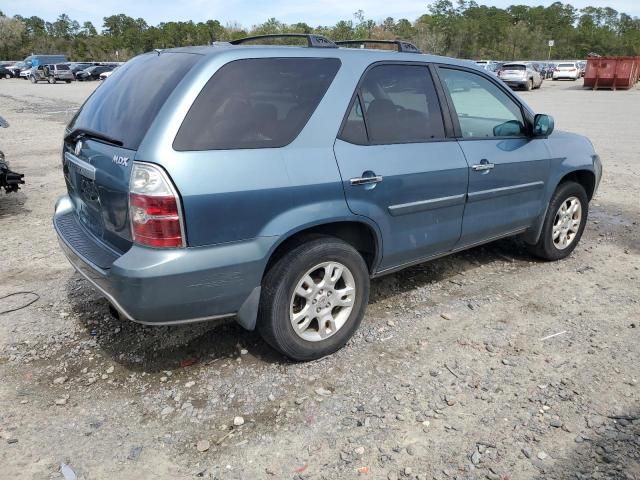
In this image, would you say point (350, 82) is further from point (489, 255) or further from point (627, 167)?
point (627, 167)

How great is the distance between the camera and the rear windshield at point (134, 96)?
291 cm

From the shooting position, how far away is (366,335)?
3764 mm

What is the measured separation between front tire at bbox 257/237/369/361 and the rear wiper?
1.10 m

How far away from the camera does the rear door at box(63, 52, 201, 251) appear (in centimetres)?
286

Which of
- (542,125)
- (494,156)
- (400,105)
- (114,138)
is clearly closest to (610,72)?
(542,125)

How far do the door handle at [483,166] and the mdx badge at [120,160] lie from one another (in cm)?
238

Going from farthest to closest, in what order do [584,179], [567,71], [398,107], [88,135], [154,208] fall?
[567,71] < [584,179] < [398,107] < [88,135] < [154,208]

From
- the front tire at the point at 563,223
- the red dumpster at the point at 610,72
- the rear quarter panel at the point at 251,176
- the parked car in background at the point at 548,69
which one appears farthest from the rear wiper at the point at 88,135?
the parked car in background at the point at 548,69

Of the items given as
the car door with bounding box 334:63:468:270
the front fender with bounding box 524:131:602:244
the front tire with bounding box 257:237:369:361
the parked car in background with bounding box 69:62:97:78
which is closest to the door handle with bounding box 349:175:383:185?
the car door with bounding box 334:63:468:270

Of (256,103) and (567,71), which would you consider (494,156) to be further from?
(567,71)

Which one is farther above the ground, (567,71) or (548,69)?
(548,69)

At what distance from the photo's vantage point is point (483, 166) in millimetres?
4020

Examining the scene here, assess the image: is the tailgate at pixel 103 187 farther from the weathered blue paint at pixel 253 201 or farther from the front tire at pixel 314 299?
the front tire at pixel 314 299

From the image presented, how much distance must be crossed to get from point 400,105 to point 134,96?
168cm
